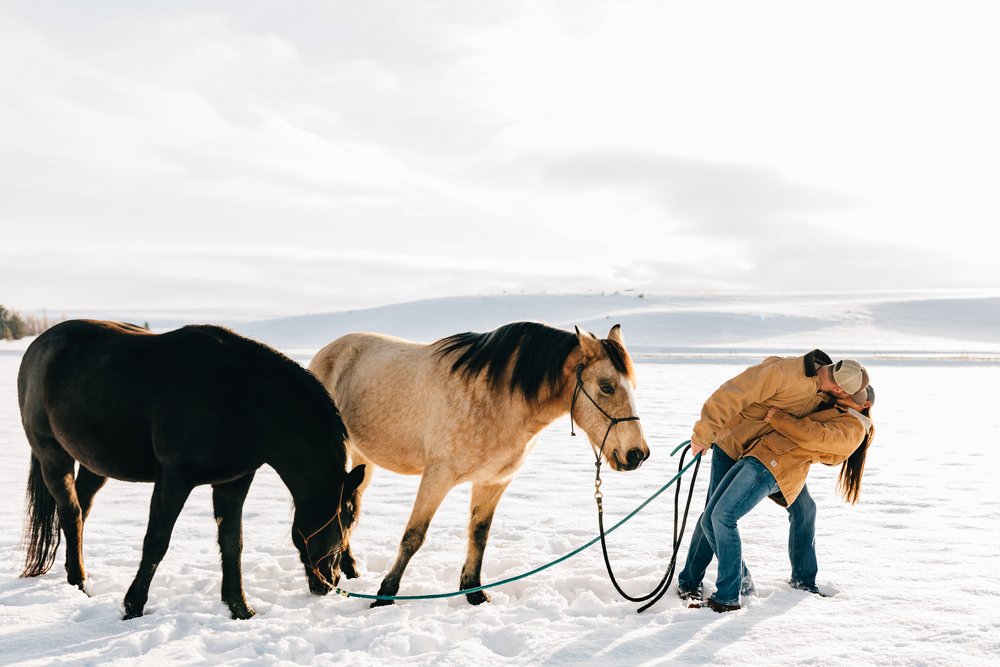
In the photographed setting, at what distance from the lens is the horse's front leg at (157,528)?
12.4 ft

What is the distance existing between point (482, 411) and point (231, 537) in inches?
66.1

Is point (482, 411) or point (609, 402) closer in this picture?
point (609, 402)

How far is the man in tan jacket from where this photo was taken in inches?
153

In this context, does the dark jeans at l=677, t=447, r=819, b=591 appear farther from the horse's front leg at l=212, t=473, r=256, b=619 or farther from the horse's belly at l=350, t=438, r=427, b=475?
the horse's front leg at l=212, t=473, r=256, b=619

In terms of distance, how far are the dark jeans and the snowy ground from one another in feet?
0.55

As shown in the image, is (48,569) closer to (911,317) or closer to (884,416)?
(884,416)

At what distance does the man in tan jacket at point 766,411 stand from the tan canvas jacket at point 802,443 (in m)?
0.10

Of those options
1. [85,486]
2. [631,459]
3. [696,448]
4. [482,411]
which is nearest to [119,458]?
[85,486]

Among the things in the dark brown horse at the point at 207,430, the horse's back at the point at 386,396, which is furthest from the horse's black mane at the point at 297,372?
the horse's back at the point at 386,396

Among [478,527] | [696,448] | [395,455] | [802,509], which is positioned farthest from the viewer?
[395,455]

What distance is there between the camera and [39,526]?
4.59 meters

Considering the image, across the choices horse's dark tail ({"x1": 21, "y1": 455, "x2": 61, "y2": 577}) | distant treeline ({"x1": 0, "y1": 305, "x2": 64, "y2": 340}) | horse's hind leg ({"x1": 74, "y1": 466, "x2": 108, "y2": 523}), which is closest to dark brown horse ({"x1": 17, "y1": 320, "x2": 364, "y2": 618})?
horse's hind leg ({"x1": 74, "y1": 466, "x2": 108, "y2": 523})

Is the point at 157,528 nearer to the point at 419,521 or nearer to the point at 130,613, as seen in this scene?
the point at 130,613

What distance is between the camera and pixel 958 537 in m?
5.53
